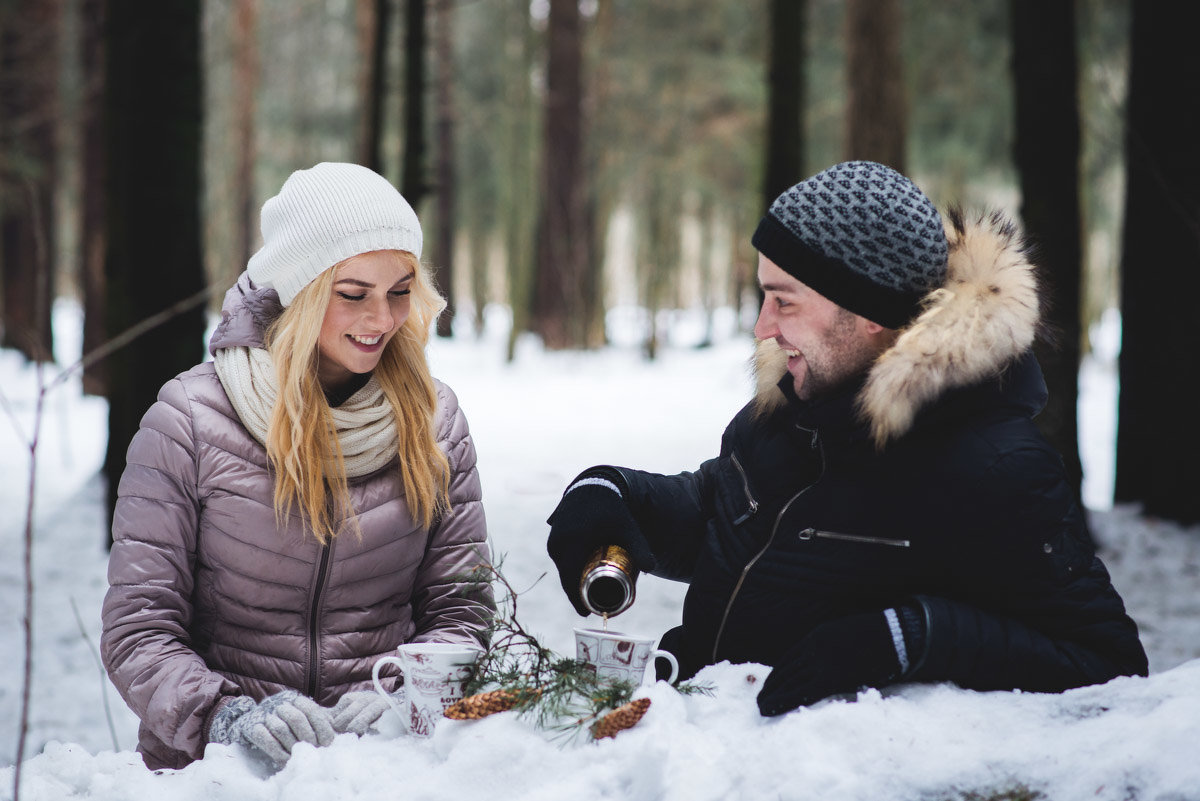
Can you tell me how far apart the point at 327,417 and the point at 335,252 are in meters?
0.37

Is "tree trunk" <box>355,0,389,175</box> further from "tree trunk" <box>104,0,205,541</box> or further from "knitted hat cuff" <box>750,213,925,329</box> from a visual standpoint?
"knitted hat cuff" <box>750,213,925,329</box>

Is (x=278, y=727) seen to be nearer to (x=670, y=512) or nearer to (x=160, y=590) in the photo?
(x=160, y=590)

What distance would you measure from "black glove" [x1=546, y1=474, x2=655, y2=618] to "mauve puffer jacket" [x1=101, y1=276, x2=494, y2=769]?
199 mm

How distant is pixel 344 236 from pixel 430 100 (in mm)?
21062

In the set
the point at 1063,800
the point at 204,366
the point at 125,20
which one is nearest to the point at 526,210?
the point at 125,20

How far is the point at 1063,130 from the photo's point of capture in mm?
5969

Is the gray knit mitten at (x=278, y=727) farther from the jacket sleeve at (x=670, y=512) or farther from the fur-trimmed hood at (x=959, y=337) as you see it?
the fur-trimmed hood at (x=959, y=337)

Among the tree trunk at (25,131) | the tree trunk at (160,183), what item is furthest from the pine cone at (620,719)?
the tree trunk at (25,131)

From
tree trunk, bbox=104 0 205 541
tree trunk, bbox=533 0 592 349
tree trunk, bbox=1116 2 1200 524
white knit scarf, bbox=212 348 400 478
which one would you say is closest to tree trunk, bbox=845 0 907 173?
tree trunk, bbox=1116 2 1200 524

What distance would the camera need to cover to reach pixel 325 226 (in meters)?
2.28

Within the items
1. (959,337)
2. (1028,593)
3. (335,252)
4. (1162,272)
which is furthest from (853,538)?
(1162,272)

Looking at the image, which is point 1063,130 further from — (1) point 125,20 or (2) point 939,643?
(1) point 125,20

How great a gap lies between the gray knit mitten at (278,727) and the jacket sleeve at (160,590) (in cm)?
14

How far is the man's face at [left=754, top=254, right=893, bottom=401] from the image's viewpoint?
217 centimetres
